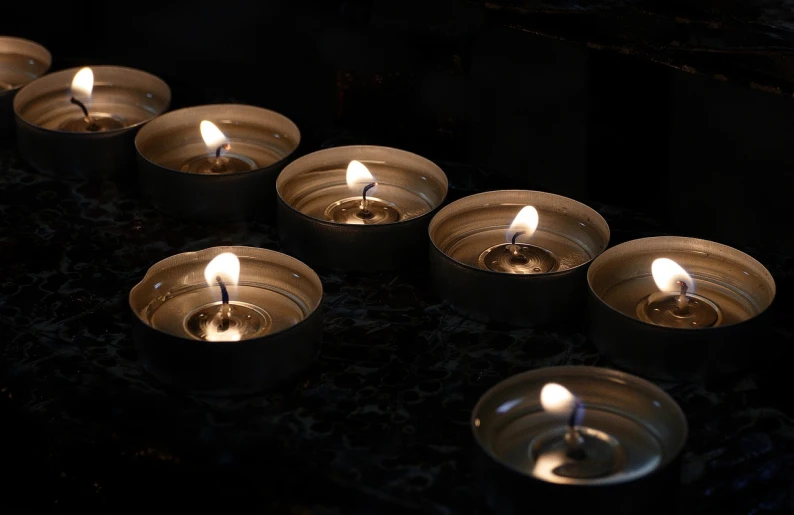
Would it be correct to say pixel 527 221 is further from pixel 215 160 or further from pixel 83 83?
→ pixel 83 83

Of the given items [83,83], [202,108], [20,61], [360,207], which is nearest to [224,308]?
[360,207]

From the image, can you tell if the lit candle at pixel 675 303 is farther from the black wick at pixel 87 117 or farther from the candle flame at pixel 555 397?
the black wick at pixel 87 117

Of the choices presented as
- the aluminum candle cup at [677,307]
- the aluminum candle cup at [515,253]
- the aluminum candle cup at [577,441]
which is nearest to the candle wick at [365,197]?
the aluminum candle cup at [515,253]

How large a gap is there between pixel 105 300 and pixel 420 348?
401 millimetres

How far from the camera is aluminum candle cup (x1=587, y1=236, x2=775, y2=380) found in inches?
48.9

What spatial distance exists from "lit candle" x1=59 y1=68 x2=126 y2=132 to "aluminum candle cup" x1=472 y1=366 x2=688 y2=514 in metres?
0.88

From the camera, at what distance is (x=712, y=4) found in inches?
58.3

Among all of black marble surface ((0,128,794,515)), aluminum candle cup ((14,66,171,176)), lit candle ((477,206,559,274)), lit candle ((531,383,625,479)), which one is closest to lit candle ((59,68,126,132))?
aluminum candle cup ((14,66,171,176))

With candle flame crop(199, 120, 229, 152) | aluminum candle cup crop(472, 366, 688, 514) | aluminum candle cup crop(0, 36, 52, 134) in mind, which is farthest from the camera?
aluminum candle cup crop(0, 36, 52, 134)

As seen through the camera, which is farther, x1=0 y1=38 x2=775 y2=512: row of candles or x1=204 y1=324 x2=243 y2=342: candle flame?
x1=204 y1=324 x2=243 y2=342: candle flame

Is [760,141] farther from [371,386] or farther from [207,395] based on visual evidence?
[207,395]

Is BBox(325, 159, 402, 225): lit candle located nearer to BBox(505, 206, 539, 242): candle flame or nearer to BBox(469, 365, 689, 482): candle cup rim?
BBox(505, 206, 539, 242): candle flame

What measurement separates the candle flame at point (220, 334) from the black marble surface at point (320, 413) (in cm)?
9

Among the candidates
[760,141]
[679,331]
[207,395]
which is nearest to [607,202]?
[760,141]
